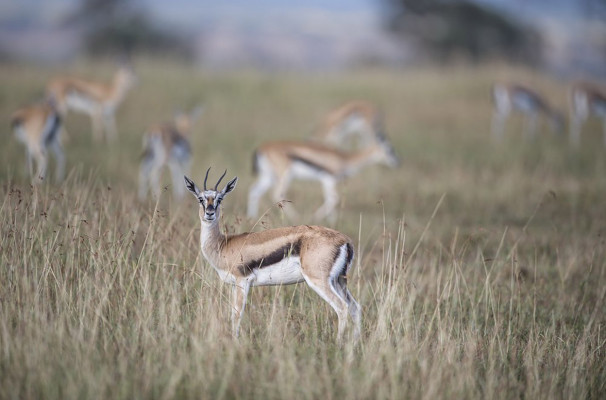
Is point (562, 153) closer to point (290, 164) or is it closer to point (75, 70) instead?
point (290, 164)

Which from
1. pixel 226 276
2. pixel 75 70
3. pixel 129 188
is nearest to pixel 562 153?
pixel 129 188

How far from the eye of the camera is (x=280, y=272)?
4.66 metres

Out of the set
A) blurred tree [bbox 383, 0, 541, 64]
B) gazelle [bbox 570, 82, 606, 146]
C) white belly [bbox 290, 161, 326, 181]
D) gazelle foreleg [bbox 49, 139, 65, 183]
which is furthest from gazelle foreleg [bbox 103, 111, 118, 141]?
blurred tree [bbox 383, 0, 541, 64]

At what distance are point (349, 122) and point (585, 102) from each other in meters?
5.31

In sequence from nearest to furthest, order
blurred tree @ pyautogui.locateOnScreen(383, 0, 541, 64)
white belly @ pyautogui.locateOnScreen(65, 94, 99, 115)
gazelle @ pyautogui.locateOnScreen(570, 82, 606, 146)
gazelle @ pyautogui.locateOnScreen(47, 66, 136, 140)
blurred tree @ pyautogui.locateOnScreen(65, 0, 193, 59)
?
gazelle @ pyautogui.locateOnScreen(47, 66, 136, 140), white belly @ pyautogui.locateOnScreen(65, 94, 99, 115), gazelle @ pyautogui.locateOnScreen(570, 82, 606, 146), blurred tree @ pyautogui.locateOnScreen(65, 0, 193, 59), blurred tree @ pyautogui.locateOnScreen(383, 0, 541, 64)

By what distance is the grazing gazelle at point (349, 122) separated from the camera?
14.2 meters

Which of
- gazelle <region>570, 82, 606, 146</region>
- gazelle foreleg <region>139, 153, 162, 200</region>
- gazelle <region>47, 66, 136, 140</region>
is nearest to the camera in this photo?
gazelle foreleg <region>139, 153, 162, 200</region>

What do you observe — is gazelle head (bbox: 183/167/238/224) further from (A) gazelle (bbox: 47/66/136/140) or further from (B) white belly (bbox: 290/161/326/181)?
(A) gazelle (bbox: 47/66/136/140)

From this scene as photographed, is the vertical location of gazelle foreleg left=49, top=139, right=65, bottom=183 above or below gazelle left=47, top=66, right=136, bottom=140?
below

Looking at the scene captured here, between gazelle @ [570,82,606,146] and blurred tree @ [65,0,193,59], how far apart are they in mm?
19287

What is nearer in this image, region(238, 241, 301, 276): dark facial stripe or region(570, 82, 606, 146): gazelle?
region(238, 241, 301, 276): dark facial stripe

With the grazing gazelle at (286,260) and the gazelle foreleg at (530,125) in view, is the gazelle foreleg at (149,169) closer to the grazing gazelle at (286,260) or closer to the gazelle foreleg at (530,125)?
the grazing gazelle at (286,260)

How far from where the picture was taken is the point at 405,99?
1816 cm

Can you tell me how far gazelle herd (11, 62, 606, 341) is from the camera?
15.2ft
